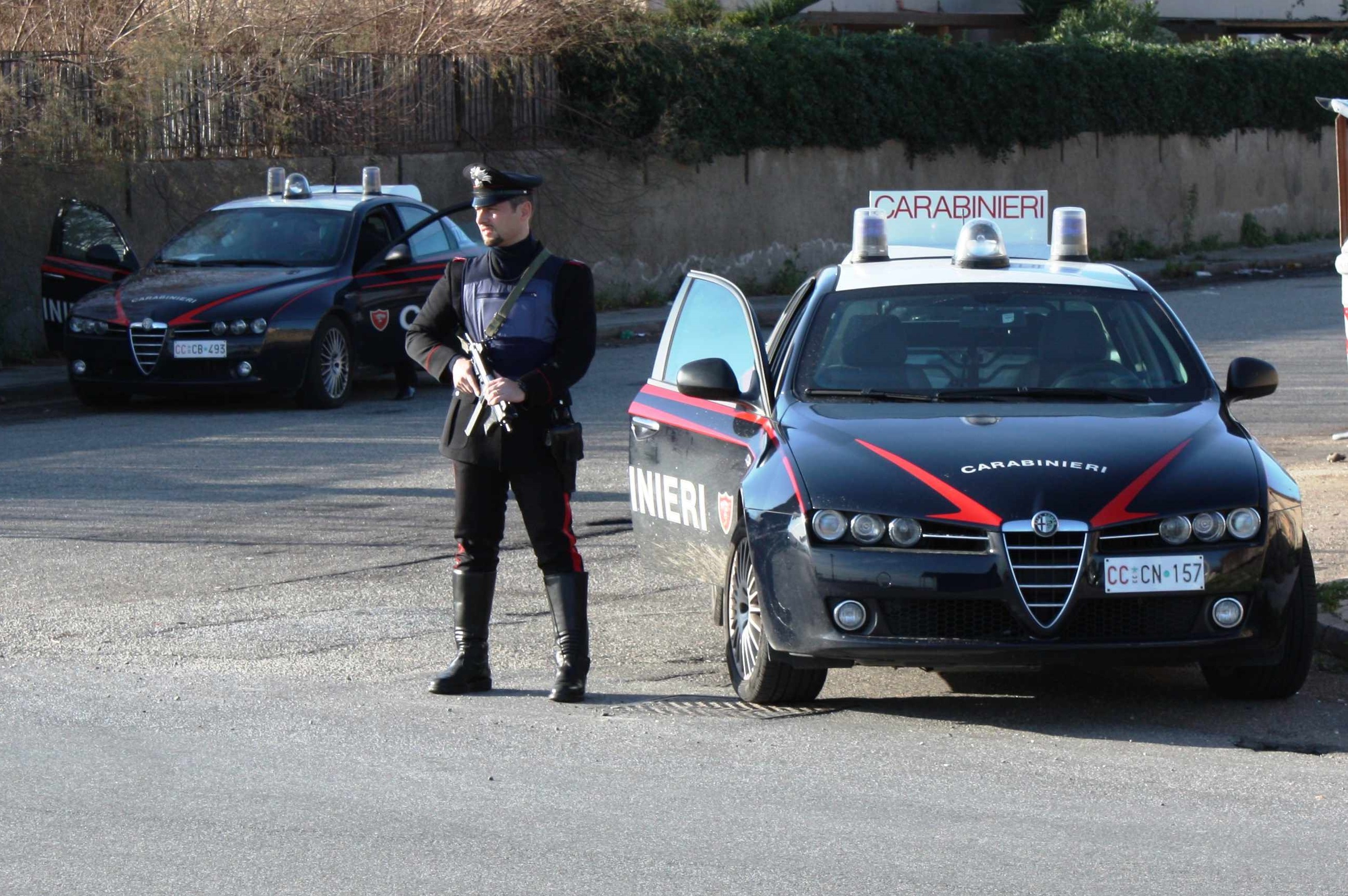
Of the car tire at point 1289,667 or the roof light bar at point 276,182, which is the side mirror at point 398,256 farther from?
the car tire at point 1289,667

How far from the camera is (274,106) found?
846 inches

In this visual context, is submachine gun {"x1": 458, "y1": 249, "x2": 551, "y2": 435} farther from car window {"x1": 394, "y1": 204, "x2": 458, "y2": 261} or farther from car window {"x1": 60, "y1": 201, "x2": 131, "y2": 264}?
car window {"x1": 60, "y1": 201, "x2": 131, "y2": 264}

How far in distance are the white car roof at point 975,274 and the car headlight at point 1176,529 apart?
1.69 m

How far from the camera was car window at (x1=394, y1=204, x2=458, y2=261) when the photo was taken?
1625 cm

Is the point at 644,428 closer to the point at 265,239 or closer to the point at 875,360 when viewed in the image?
the point at 875,360

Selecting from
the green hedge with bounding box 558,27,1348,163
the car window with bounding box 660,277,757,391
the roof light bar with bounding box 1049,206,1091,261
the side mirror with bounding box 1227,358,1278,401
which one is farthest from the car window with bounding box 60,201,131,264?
the side mirror with bounding box 1227,358,1278,401

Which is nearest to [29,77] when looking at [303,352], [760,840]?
[303,352]

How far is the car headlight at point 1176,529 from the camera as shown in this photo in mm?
5844

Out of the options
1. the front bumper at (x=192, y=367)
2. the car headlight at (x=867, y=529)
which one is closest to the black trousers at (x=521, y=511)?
the car headlight at (x=867, y=529)

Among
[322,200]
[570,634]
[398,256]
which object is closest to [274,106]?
[322,200]

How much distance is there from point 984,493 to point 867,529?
0.38 meters

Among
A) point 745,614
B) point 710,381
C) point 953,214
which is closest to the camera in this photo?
point 745,614

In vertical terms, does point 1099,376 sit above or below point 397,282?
above

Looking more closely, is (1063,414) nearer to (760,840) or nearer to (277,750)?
(760,840)
